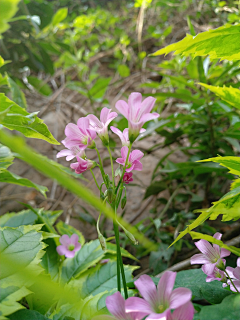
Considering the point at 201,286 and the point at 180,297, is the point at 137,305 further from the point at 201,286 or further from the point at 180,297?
the point at 201,286

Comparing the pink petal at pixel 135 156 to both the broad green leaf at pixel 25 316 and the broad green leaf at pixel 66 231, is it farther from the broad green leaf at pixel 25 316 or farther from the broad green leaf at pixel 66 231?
the broad green leaf at pixel 66 231

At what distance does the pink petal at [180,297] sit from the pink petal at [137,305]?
0.03 meters

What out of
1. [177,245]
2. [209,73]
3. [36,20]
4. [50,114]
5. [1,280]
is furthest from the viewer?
[50,114]

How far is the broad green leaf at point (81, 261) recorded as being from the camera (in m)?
0.66

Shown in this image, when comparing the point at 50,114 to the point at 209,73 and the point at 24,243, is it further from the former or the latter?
the point at 24,243

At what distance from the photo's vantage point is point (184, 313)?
0.91ft

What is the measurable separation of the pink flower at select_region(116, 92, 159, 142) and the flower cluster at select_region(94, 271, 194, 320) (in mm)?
218

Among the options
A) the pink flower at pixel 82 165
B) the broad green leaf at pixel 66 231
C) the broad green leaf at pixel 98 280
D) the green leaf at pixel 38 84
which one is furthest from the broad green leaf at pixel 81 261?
the green leaf at pixel 38 84

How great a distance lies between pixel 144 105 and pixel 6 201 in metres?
1.38

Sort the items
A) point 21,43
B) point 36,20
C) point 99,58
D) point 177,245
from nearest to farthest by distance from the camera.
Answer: point 177,245, point 36,20, point 21,43, point 99,58

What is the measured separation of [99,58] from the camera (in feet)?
8.74

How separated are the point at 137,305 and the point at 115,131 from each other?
273 mm

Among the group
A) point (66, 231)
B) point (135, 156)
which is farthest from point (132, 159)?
point (66, 231)

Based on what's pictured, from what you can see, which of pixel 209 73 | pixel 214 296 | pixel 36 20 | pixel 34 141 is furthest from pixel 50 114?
pixel 214 296
